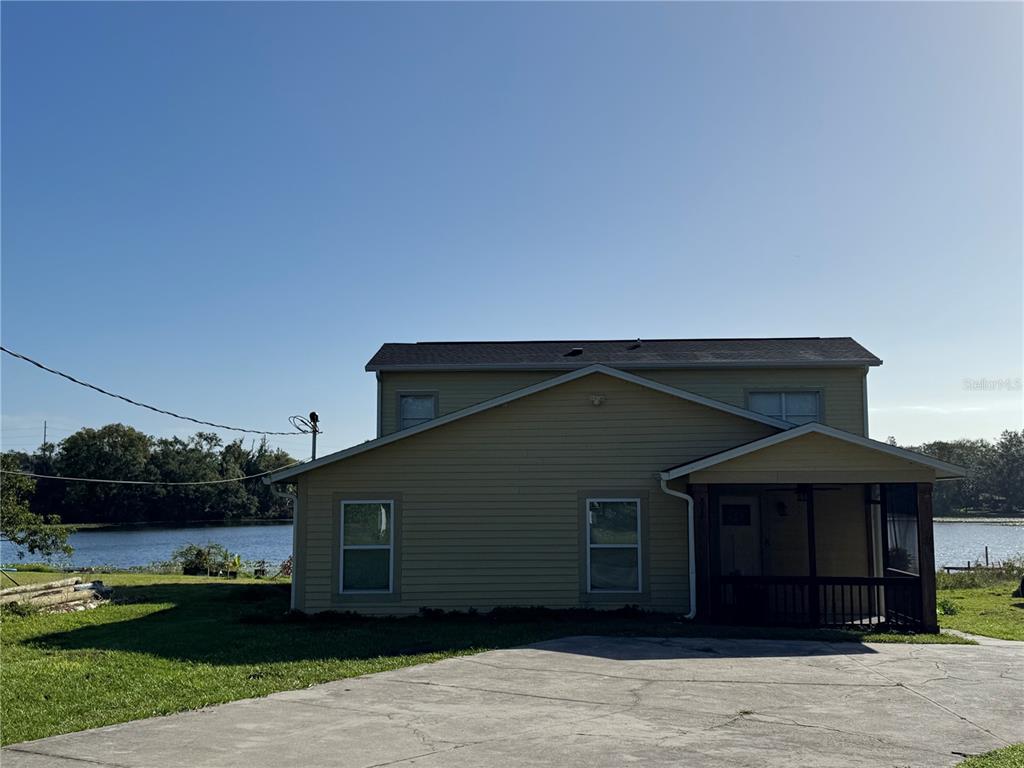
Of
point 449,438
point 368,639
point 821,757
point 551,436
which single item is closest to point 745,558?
point 551,436

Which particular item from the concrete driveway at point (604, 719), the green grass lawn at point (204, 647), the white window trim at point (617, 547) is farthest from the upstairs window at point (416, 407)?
the concrete driveway at point (604, 719)

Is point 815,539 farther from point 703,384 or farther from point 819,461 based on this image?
point 703,384

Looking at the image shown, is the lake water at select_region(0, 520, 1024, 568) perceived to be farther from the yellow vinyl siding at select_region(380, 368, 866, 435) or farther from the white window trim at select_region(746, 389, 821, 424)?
the white window trim at select_region(746, 389, 821, 424)

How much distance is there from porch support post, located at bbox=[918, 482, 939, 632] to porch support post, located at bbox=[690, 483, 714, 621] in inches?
127

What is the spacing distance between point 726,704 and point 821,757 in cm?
186

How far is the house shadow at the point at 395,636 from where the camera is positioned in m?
11.6

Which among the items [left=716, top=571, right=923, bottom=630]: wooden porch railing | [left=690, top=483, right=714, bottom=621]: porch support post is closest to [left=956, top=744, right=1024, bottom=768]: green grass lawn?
[left=716, top=571, right=923, bottom=630]: wooden porch railing

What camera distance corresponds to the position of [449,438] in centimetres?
Result: 1617

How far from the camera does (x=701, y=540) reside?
49.0 ft

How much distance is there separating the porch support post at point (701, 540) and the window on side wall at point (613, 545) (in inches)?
48.5

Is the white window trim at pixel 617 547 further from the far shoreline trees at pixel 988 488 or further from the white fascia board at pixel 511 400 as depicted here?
the far shoreline trees at pixel 988 488

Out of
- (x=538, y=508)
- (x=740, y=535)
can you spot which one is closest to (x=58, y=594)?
(x=538, y=508)

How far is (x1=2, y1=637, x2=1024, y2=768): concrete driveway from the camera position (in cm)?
669

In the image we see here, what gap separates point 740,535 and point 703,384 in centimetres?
381
